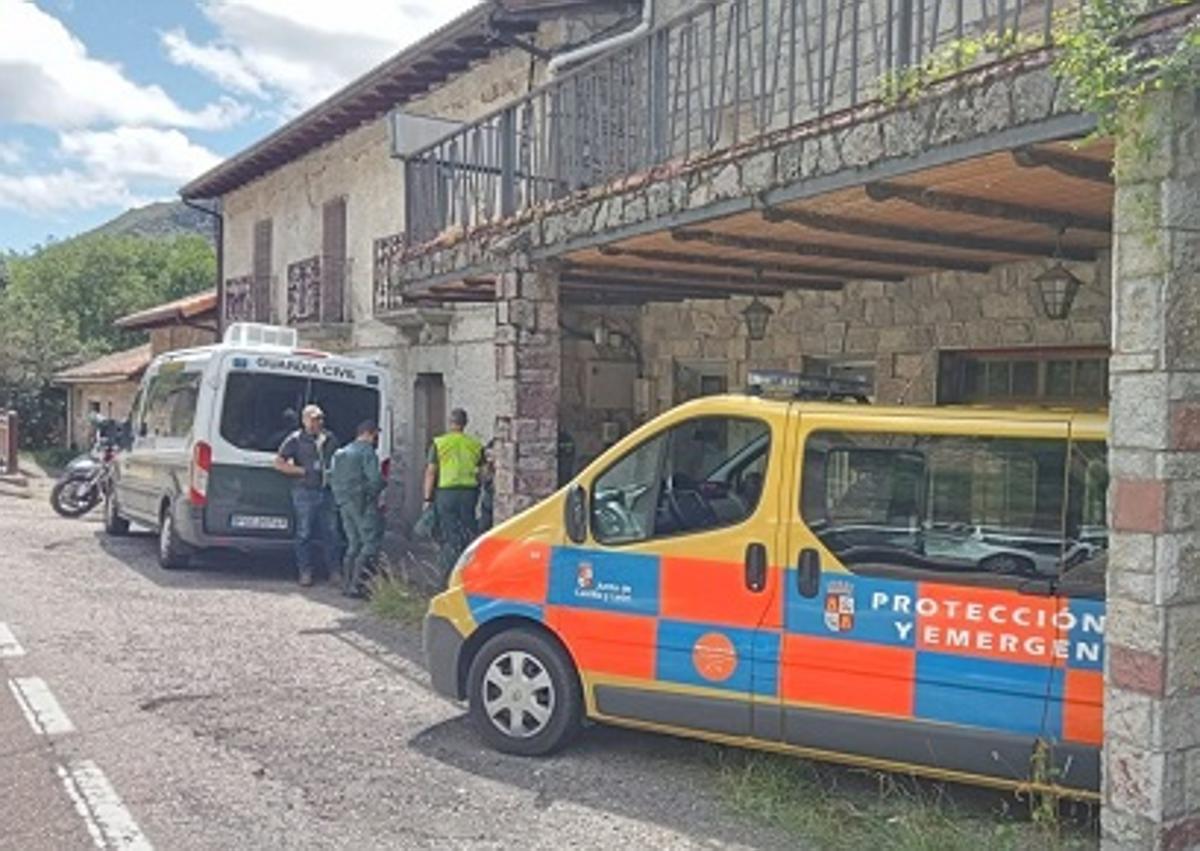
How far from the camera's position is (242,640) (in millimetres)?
8102

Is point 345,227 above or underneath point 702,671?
above

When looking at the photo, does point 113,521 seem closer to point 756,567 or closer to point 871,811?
point 756,567

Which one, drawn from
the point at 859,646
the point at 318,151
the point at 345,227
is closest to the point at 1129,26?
the point at 859,646

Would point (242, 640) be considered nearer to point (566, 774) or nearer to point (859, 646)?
point (566, 774)

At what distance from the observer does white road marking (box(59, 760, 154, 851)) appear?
432 centimetres

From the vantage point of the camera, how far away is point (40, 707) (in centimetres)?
616

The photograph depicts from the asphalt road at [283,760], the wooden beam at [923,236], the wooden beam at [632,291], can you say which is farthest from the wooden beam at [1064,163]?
the wooden beam at [632,291]

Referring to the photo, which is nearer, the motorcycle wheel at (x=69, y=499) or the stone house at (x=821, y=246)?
the stone house at (x=821, y=246)

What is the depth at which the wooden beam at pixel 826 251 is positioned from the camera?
693cm

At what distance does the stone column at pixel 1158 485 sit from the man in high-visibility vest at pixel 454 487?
680cm

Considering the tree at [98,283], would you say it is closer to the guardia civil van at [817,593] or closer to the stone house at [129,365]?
the stone house at [129,365]

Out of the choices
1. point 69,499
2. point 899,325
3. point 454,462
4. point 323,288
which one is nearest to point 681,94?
point 899,325

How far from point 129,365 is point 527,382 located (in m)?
22.8

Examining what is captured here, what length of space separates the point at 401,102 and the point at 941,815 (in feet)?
42.1
